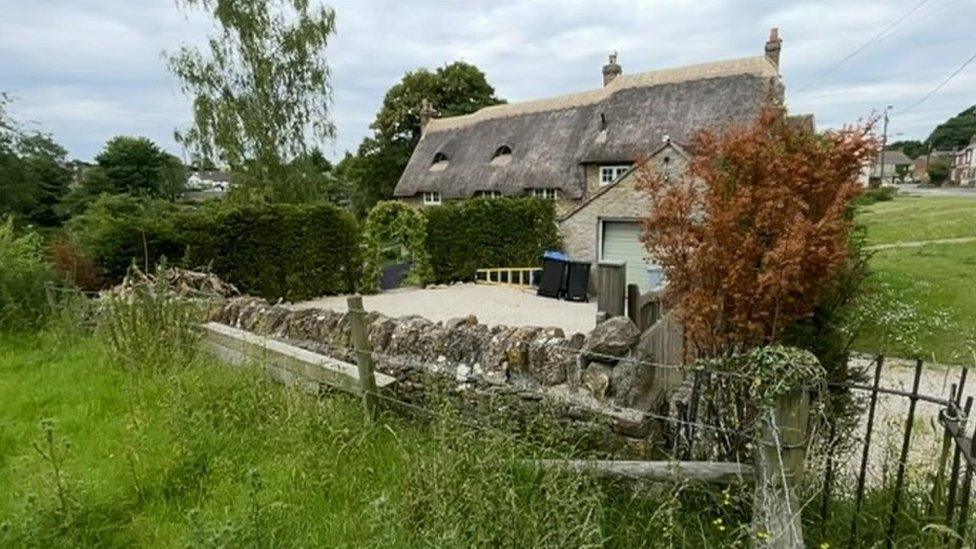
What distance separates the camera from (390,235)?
47.5 ft

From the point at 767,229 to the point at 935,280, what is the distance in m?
10.9

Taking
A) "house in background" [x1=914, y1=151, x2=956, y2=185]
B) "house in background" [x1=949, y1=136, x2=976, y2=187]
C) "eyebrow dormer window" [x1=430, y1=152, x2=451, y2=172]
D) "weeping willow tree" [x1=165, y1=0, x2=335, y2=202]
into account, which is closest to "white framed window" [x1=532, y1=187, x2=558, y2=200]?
"eyebrow dormer window" [x1=430, y1=152, x2=451, y2=172]

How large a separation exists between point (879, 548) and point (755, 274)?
173 centimetres

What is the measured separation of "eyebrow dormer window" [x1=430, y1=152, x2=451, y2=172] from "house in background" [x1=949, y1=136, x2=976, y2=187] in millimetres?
68381

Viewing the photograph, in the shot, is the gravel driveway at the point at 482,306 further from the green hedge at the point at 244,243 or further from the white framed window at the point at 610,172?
the white framed window at the point at 610,172

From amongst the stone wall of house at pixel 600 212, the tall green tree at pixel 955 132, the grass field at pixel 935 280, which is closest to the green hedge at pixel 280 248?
the stone wall of house at pixel 600 212

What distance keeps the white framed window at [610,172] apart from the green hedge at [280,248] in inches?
380

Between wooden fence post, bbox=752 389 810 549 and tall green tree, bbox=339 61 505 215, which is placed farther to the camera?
tall green tree, bbox=339 61 505 215

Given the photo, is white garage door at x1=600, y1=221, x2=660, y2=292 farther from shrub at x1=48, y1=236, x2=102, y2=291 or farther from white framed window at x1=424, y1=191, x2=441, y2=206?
shrub at x1=48, y1=236, x2=102, y2=291

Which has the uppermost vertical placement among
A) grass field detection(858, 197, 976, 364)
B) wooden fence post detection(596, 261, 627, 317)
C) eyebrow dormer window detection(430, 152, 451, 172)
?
eyebrow dormer window detection(430, 152, 451, 172)

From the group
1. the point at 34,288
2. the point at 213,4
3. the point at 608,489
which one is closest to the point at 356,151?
the point at 213,4

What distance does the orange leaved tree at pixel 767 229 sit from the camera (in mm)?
3264

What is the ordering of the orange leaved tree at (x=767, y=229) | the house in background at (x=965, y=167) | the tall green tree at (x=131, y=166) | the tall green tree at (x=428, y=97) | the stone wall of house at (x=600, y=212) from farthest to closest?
the house in background at (x=965, y=167) → the tall green tree at (x=131, y=166) → the tall green tree at (x=428, y=97) → the stone wall of house at (x=600, y=212) → the orange leaved tree at (x=767, y=229)

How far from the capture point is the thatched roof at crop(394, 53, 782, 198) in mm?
17516
